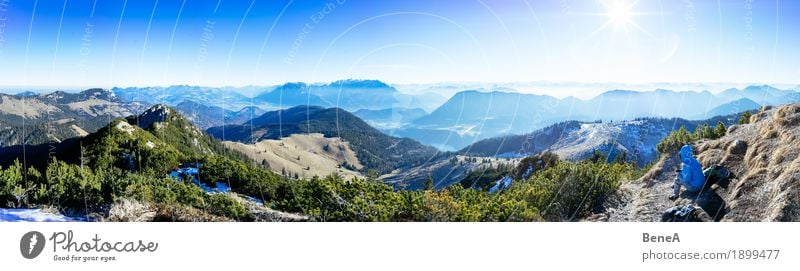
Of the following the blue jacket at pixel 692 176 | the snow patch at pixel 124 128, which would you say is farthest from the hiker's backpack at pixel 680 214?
the snow patch at pixel 124 128

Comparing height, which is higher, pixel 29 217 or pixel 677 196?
pixel 677 196

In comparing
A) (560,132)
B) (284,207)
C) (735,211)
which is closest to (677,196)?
(735,211)

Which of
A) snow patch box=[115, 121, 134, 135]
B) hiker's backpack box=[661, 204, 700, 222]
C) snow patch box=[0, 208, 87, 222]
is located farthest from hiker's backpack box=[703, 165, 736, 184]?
snow patch box=[115, 121, 134, 135]

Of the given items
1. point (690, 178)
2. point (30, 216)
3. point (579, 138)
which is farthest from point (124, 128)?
point (579, 138)

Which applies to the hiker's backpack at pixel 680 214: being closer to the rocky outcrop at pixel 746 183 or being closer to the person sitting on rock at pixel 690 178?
the rocky outcrop at pixel 746 183

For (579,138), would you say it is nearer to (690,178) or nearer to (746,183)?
(690,178)

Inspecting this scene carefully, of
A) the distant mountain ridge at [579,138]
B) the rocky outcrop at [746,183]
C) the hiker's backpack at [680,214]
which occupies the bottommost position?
the hiker's backpack at [680,214]

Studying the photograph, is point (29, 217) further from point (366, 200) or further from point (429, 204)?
point (429, 204)
